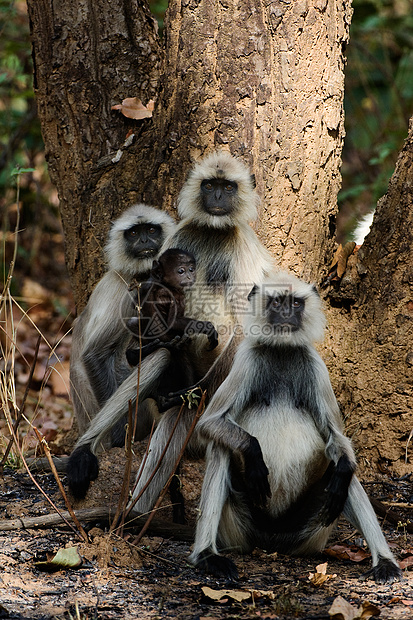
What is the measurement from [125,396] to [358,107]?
6.92 metres

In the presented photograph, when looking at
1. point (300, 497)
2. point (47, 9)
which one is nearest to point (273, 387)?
point (300, 497)

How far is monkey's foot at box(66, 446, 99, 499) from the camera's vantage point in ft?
11.6

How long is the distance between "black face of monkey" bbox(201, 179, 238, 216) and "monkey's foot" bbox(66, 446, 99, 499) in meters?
1.40

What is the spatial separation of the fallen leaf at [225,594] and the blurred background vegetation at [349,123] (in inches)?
192

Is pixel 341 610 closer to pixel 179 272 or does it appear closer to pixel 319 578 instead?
pixel 319 578

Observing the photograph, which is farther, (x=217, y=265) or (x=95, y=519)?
(x=217, y=265)

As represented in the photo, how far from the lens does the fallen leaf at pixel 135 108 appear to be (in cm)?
455

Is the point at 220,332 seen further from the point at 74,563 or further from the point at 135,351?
the point at 74,563

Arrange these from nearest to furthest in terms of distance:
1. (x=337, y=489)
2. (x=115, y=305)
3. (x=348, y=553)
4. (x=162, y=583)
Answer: (x=162, y=583) → (x=337, y=489) → (x=348, y=553) → (x=115, y=305)

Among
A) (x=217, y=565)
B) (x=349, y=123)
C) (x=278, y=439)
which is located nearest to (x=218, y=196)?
(x=278, y=439)

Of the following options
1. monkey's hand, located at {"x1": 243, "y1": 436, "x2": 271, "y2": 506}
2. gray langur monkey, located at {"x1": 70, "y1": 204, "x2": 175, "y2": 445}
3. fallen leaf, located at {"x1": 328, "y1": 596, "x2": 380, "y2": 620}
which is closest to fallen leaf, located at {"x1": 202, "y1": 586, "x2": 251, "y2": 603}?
fallen leaf, located at {"x1": 328, "y1": 596, "x2": 380, "y2": 620}

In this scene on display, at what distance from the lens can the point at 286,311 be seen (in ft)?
10.5

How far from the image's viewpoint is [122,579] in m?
2.84

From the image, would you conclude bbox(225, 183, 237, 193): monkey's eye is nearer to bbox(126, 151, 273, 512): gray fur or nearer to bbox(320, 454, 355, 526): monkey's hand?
bbox(126, 151, 273, 512): gray fur
